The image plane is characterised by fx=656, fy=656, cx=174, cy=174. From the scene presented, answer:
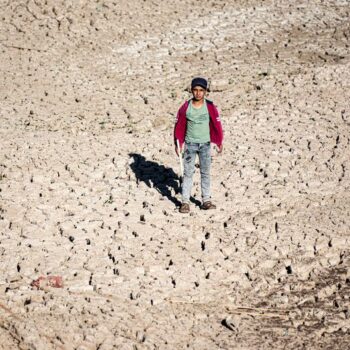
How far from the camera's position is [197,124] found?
6.41 meters

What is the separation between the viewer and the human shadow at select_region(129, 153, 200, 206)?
24.4 ft

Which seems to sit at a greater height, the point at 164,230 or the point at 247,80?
the point at 247,80

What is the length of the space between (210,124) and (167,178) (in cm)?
146

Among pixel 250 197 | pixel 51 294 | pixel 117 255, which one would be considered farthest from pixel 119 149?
pixel 51 294

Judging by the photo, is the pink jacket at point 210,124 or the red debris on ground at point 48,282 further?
the pink jacket at point 210,124

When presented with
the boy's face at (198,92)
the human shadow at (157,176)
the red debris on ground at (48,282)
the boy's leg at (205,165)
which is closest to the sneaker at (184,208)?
the boy's leg at (205,165)

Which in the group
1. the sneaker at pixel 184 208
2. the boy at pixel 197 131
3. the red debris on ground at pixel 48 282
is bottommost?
the red debris on ground at pixel 48 282

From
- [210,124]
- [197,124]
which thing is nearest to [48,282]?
[197,124]

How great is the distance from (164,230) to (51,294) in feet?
4.84

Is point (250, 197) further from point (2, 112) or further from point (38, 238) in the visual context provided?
point (2, 112)

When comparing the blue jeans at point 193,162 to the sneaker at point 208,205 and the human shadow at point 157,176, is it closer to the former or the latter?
the sneaker at point 208,205

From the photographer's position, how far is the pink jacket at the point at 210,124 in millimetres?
6410

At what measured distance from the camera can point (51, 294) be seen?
5391 mm

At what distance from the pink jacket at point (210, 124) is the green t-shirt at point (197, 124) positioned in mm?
39
